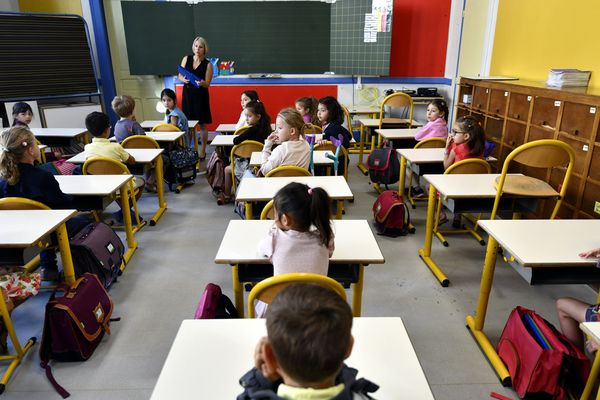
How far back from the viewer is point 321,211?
1.66 m

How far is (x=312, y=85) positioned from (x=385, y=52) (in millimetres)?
1299

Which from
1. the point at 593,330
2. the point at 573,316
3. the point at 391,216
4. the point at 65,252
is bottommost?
the point at 391,216

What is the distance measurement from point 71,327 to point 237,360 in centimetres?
131

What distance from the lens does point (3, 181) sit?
2576 mm

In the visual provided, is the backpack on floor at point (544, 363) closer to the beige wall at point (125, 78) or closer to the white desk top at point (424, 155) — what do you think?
the white desk top at point (424, 155)

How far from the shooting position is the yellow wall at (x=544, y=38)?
3.55 metres

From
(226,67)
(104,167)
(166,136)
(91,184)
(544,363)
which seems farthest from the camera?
(226,67)

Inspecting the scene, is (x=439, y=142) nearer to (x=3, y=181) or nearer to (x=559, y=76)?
(x=559, y=76)

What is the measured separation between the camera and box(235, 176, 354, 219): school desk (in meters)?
2.68

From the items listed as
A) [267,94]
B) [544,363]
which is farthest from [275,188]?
[267,94]

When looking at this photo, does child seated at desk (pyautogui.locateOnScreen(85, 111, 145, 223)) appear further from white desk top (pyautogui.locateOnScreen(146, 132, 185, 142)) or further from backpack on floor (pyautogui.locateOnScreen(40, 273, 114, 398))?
backpack on floor (pyautogui.locateOnScreen(40, 273, 114, 398))

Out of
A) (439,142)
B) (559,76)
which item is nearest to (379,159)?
(439,142)

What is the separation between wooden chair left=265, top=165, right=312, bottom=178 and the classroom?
49 millimetres

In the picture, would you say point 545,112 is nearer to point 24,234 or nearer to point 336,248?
point 336,248
